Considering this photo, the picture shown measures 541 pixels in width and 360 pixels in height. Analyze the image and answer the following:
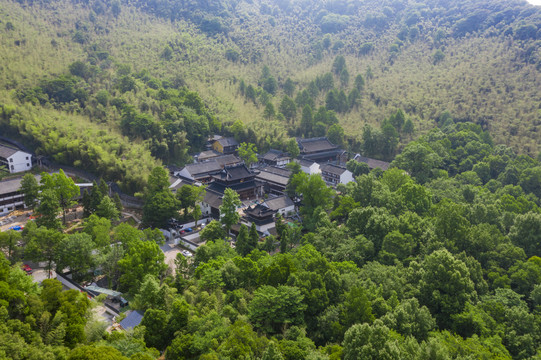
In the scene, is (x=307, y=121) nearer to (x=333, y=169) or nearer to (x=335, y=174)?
(x=333, y=169)

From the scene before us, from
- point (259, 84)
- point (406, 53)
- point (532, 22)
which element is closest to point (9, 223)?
point (259, 84)

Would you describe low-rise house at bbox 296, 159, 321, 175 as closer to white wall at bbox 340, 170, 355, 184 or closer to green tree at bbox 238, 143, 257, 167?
white wall at bbox 340, 170, 355, 184

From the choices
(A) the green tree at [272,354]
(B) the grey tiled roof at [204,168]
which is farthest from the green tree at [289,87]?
(A) the green tree at [272,354]

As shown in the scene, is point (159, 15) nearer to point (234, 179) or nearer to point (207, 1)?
point (207, 1)

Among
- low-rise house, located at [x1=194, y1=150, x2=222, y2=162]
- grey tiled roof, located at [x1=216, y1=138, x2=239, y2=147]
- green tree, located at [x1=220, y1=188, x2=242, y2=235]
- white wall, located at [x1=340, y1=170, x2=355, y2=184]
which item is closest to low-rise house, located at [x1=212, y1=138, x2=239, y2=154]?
grey tiled roof, located at [x1=216, y1=138, x2=239, y2=147]

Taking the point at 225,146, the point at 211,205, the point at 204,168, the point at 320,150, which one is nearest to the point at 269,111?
the point at 225,146

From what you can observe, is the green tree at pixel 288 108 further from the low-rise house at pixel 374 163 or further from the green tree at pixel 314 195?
the green tree at pixel 314 195
